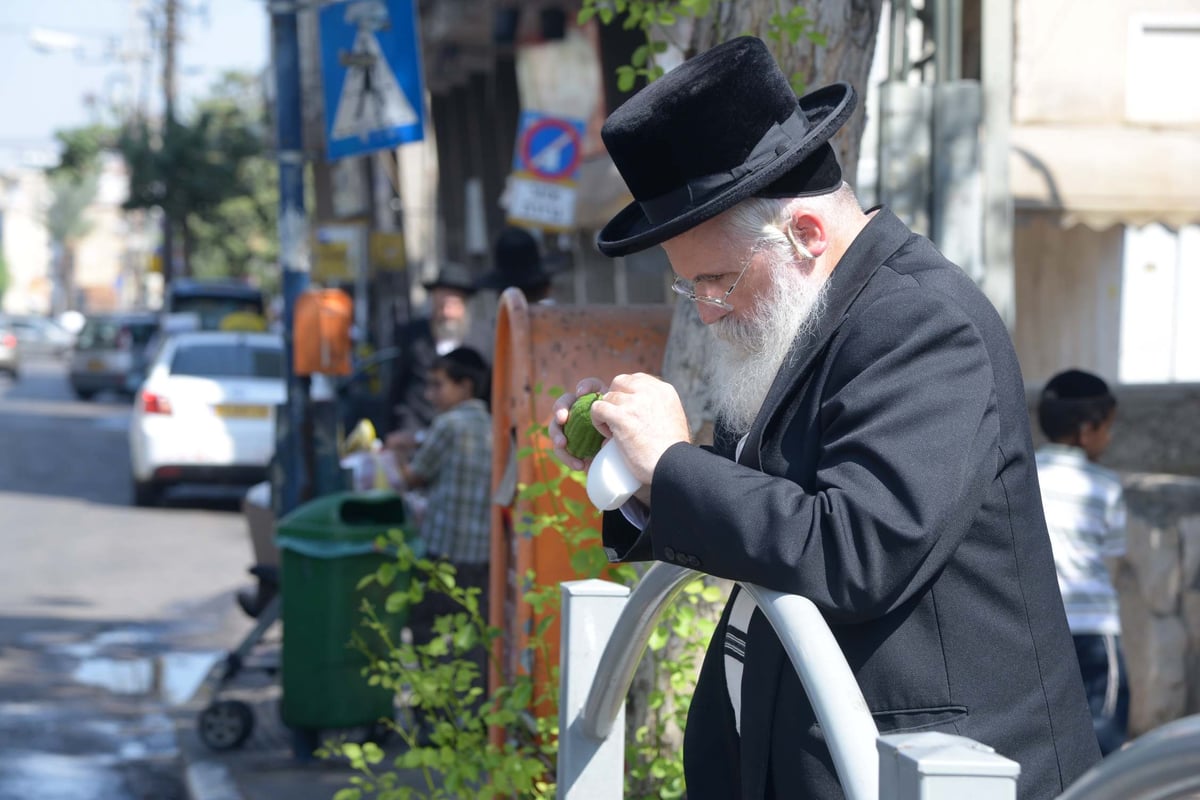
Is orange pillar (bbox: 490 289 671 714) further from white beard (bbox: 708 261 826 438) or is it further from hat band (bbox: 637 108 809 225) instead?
hat band (bbox: 637 108 809 225)

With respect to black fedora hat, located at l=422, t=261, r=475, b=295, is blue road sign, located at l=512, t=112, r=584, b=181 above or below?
above

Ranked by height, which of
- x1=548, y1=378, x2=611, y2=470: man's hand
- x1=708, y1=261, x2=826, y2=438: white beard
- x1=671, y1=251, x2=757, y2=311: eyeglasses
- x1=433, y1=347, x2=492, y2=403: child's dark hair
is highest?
x1=671, y1=251, x2=757, y2=311: eyeglasses

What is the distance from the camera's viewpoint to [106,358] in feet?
102

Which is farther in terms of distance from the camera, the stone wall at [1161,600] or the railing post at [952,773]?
the stone wall at [1161,600]

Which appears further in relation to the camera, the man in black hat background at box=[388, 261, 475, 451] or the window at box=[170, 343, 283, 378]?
the window at box=[170, 343, 283, 378]

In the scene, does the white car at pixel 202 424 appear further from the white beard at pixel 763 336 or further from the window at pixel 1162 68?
the white beard at pixel 763 336

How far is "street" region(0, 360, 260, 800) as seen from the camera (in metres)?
6.07

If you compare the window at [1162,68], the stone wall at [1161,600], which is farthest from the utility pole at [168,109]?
the stone wall at [1161,600]

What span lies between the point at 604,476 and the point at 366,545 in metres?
3.69

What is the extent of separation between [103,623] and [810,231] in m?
7.71

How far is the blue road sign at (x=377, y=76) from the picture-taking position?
764cm

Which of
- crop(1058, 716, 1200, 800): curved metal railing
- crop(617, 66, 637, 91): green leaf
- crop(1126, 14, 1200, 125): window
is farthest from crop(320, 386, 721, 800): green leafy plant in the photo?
crop(1126, 14, 1200, 125): window

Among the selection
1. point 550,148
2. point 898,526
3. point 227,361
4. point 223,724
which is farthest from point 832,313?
point 227,361

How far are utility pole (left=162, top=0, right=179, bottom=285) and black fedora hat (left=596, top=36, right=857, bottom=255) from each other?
3251cm
